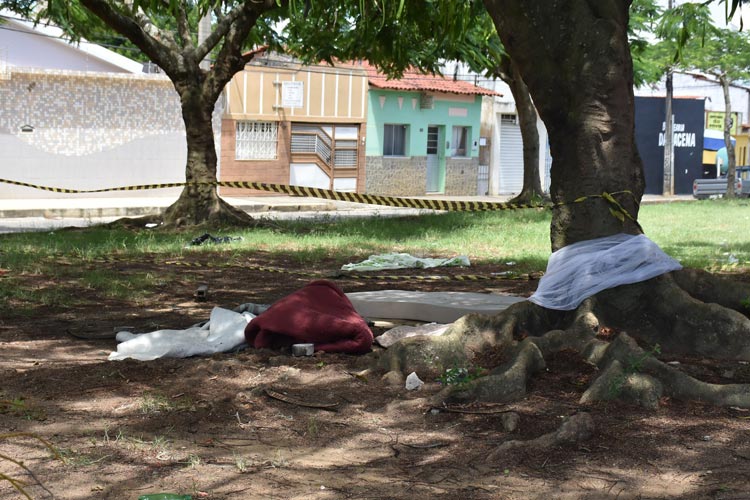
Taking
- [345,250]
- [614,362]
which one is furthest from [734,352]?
[345,250]

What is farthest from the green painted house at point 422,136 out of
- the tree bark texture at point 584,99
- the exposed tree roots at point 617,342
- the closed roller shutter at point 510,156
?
the exposed tree roots at point 617,342

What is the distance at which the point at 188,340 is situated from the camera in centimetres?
667

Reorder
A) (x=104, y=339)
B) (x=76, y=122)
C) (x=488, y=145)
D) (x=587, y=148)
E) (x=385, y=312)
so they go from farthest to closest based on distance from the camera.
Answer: (x=488, y=145) < (x=76, y=122) < (x=385, y=312) < (x=104, y=339) < (x=587, y=148)

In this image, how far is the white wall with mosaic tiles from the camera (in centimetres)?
2525

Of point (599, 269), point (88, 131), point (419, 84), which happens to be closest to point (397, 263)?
point (599, 269)

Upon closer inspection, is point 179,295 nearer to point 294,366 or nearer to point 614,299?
point 294,366

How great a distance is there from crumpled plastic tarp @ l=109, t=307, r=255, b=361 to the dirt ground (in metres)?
0.18

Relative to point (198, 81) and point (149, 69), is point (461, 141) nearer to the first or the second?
point (149, 69)

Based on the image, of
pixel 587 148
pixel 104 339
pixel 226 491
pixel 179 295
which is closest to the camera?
pixel 226 491

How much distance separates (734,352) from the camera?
19.9 feet

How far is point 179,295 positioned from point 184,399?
13.4 ft

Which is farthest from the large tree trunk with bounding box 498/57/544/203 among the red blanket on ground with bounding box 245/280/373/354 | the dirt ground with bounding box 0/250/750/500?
the dirt ground with bounding box 0/250/750/500

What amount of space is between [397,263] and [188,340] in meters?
5.41

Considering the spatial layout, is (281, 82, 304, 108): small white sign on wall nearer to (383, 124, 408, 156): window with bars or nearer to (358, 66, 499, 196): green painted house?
(358, 66, 499, 196): green painted house
